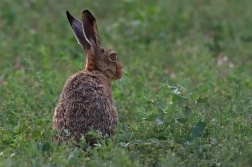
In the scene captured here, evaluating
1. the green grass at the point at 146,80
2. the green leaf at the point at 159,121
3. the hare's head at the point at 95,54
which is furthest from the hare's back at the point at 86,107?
the hare's head at the point at 95,54

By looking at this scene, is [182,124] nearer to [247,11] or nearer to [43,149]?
[43,149]

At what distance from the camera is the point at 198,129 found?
22.0ft

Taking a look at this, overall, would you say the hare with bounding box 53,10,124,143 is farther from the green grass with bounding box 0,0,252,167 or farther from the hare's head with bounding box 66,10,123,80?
the green grass with bounding box 0,0,252,167

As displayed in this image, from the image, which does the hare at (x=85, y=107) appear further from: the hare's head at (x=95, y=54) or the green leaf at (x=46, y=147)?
the green leaf at (x=46, y=147)

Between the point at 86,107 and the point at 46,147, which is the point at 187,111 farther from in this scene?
the point at 46,147

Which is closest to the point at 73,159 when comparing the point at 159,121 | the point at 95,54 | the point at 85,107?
the point at 85,107

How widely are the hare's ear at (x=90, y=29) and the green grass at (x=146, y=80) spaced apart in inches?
27.4

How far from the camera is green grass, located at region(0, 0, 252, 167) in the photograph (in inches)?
249

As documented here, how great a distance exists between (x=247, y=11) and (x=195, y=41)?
5.42ft

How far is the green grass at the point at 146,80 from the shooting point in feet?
20.7

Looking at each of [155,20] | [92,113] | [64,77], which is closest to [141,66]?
[64,77]

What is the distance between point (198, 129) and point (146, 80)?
3.17 m

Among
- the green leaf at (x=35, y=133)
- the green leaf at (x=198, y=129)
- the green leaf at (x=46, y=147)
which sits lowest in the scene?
the green leaf at (x=46, y=147)

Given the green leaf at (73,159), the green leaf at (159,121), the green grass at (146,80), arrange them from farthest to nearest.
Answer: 1. the green leaf at (159,121)
2. the green grass at (146,80)
3. the green leaf at (73,159)
